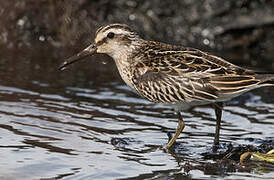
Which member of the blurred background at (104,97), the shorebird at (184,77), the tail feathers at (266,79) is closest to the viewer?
the blurred background at (104,97)

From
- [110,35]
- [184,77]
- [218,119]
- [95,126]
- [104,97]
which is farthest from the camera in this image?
[104,97]

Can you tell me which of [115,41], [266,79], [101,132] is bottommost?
[101,132]

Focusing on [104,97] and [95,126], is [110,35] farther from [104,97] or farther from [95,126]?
[104,97]

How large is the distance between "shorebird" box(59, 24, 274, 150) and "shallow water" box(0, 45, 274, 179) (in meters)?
0.69

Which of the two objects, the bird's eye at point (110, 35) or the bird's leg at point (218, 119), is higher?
the bird's eye at point (110, 35)

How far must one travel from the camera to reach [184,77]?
8703 mm

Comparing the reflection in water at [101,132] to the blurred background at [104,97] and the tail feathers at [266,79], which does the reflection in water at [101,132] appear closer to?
the blurred background at [104,97]

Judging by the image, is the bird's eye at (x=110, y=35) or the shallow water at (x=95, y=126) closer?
the shallow water at (x=95, y=126)

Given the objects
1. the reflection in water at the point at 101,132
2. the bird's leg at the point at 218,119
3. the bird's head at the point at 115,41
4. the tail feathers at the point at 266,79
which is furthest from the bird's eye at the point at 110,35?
the tail feathers at the point at 266,79

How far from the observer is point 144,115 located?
1070cm

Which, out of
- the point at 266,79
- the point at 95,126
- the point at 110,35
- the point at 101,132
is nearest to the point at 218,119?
the point at 266,79

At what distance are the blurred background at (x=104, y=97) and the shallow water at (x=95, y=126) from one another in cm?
2

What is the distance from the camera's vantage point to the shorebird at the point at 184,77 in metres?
8.57

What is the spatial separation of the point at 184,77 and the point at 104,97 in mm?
3337
